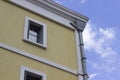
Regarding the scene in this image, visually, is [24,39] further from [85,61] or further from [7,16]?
[85,61]

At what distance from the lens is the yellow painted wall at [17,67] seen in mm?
14594

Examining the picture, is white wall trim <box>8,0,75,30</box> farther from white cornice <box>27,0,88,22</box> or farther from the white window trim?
the white window trim

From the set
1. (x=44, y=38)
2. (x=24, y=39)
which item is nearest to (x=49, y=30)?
(x=44, y=38)

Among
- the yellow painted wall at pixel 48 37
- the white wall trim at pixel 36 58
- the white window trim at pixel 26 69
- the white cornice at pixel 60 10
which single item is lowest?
the white window trim at pixel 26 69

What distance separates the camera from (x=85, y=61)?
17734mm

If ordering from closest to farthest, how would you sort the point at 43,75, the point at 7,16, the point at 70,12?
the point at 43,75, the point at 7,16, the point at 70,12

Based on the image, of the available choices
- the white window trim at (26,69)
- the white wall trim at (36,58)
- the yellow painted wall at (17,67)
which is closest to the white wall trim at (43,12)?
the white wall trim at (36,58)

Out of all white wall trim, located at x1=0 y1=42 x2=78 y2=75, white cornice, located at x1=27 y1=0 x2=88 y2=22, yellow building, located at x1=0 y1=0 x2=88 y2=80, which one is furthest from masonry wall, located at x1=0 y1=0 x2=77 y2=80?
white cornice, located at x1=27 y1=0 x2=88 y2=22

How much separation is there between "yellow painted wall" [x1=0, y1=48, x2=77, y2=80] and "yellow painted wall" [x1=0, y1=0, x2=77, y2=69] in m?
0.06

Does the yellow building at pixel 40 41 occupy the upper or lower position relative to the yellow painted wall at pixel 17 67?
upper

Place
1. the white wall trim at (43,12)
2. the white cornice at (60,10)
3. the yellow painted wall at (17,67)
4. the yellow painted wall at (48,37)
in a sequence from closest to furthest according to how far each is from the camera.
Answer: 1. the yellow painted wall at (17,67)
2. the yellow painted wall at (48,37)
3. the white wall trim at (43,12)
4. the white cornice at (60,10)

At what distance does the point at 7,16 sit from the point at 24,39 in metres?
1.44

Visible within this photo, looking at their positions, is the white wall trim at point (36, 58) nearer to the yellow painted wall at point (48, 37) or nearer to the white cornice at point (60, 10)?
the yellow painted wall at point (48, 37)

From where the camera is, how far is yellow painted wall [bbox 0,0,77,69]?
52.5 feet
